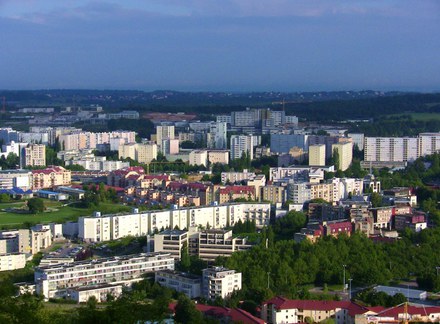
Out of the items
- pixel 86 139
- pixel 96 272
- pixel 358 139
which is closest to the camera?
pixel 96 272

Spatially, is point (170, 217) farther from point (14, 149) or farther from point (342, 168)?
point (14, 149)

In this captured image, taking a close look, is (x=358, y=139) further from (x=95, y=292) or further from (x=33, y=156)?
(x=95, y=292)

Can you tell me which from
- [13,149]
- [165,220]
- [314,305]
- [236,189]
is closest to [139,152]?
[13,149]

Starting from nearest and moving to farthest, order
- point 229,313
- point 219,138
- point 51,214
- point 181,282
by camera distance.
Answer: point 229,313
point 181,282
point 51,214
point 219,138

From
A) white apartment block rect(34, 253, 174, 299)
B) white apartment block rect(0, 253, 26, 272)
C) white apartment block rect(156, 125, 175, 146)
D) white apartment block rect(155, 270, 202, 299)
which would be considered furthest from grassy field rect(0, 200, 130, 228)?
white apartment block rect(156, 125, 175, 146)

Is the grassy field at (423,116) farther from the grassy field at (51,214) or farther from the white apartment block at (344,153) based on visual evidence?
the grassy field at (51,214)

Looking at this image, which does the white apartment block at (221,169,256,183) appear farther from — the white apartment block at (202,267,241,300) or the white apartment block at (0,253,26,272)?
the white apartment block at (202,267,241,300)
